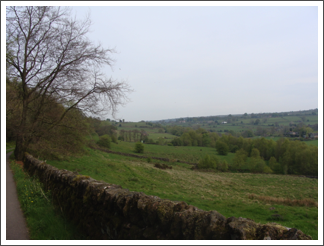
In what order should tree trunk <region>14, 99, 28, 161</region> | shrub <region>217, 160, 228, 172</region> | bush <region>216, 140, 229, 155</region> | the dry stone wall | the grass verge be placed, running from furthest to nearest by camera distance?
→ 1. bush <region>216, 140, 229, 155</region>
2. shrub <region>217, 160, 228, 172</region>
3. tree trunk <region>14, 99, 28, 161</region>
4. the grass verge
5. the dry stone wall

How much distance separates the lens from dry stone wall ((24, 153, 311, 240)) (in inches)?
91.1

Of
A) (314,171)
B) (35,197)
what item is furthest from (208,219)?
(314,171)

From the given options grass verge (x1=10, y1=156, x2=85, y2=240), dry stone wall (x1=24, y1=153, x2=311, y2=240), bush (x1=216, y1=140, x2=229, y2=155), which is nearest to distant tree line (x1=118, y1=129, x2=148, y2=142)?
bush (x1=216, y1=140, x2=229, y2=155)

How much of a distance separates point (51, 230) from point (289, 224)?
9461 mm

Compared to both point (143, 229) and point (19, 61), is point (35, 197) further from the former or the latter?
point (19, 61)

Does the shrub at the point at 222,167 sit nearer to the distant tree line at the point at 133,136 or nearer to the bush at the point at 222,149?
the bush at the point at 222,149

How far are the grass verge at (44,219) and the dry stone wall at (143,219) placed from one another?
0.21 m

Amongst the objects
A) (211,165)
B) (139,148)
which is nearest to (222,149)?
(211,165)

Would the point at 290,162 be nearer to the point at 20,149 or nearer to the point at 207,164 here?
the point at 207,164

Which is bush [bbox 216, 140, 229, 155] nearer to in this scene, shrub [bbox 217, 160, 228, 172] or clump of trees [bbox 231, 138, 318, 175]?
clump of trees [bbox 231, 138, 318, 175]

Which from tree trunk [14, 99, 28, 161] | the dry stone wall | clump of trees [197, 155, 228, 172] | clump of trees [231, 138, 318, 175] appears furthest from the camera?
clump of trees [231, 138, 318, 175]

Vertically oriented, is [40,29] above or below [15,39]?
above

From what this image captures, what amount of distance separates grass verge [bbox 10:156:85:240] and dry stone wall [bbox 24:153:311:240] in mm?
208

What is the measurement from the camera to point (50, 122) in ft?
47.4
